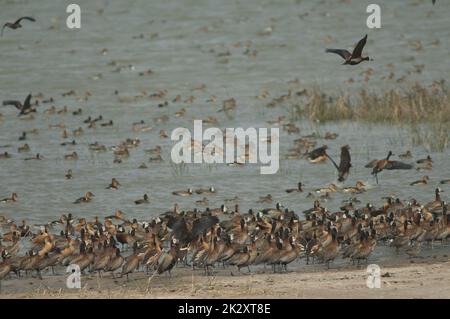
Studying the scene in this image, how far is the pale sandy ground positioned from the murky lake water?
476cm

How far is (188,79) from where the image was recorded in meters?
35.2

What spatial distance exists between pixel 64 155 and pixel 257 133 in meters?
4.37

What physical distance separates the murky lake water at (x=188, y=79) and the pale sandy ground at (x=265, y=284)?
4.76 metres

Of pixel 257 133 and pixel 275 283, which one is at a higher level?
pixel 257 133

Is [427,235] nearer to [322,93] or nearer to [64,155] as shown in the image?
[64,155]

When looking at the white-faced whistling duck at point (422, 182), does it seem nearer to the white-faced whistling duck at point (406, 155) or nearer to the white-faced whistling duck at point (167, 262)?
the white-faced whistling duck at point (406, 155)

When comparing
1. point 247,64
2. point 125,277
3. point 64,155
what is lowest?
point 125,277

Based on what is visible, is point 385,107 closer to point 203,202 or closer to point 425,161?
point 425,161

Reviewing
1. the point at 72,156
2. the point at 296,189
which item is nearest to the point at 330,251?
the point at 296,189

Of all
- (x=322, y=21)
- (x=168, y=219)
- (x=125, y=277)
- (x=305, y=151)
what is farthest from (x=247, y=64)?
(x=125, y=277)

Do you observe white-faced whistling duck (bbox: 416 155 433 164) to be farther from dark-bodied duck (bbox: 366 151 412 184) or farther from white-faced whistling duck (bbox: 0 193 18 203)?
white-faced whistling duck (bbox: 0 193 18 203)

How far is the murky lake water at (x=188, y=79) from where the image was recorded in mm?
24250

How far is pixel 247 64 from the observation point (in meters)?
37.0

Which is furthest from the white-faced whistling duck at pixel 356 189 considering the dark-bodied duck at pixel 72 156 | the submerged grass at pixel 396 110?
the dark-bodied duck at pixel 72 156
